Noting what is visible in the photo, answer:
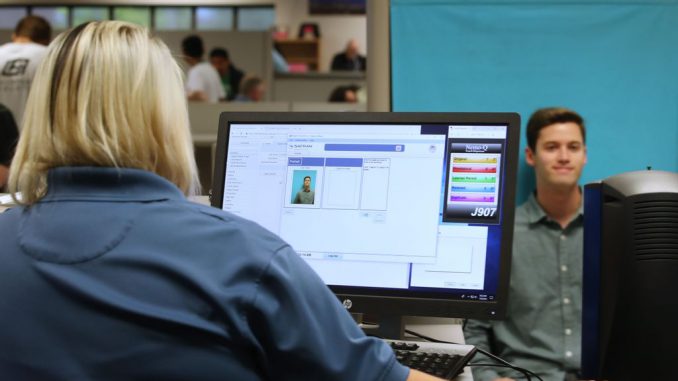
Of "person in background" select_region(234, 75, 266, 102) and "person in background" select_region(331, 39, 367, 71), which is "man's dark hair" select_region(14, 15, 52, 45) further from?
"person in background" select_region(331, 39, 367, 71)

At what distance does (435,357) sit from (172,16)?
33.9ft

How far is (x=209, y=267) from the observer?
802 mm

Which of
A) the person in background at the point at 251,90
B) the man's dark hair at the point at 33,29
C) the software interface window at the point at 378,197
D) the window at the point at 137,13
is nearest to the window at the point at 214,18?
the window at the point at 137,13

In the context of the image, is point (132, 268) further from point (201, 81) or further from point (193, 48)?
point (193, 48)

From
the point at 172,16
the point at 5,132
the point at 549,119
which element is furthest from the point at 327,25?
the point at 549,119

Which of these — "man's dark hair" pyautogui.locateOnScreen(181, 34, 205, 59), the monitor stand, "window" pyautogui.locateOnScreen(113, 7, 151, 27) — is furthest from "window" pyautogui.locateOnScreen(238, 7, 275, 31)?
the monitor stand

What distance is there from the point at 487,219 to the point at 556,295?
918 mm

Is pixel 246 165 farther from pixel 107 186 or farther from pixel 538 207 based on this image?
pixel 538 207

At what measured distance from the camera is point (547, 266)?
219 centimetres

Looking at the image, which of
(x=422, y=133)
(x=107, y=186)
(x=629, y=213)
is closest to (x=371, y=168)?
(x=422, y=133)

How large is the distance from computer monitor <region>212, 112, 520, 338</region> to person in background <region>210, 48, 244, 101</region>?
17.3 feet

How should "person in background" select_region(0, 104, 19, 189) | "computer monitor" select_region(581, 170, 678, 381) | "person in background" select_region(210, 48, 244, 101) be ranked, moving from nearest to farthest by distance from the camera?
"computer monitor" select_region(581, 170, 678, 381) → "person in background" select_region(0, 104, 19, 189) → "person in background" select_region(210, 48, 244, 101)

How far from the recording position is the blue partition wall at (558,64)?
93.5 inches

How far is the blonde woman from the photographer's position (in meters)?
0.79
